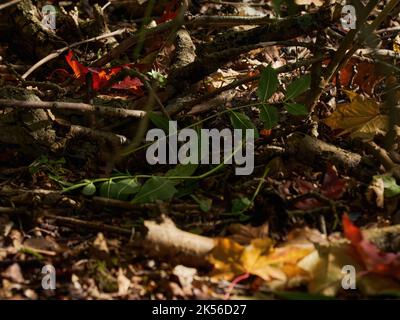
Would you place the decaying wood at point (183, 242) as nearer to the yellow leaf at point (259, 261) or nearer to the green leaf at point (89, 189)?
the yellow leaf at point (259, 261)

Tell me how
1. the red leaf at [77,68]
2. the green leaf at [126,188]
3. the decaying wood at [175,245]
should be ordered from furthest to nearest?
the red leaf at [77,68]
the green leaf at [126,188]
the decaying wood at [175,245]

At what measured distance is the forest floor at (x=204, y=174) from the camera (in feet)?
4.93

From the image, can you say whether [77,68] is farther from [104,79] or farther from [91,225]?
[91,225]

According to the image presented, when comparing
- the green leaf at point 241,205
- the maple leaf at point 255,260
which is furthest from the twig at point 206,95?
the maple leaf at point 255,260

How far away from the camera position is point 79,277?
1.53 m

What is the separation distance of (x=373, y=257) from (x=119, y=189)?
76 centimetres

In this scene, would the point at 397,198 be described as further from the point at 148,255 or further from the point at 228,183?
the point at 148,255

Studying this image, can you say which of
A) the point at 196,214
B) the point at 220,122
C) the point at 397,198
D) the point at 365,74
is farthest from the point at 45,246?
the point at 365,74

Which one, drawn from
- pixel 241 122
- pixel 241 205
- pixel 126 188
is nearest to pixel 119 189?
pixel 126 188

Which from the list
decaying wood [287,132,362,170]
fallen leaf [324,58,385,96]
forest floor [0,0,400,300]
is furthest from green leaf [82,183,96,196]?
fallen leaf [324,58,385,96]

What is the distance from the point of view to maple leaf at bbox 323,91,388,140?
2025 millimetres

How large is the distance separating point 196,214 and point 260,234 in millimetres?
221

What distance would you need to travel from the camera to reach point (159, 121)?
196 cm
